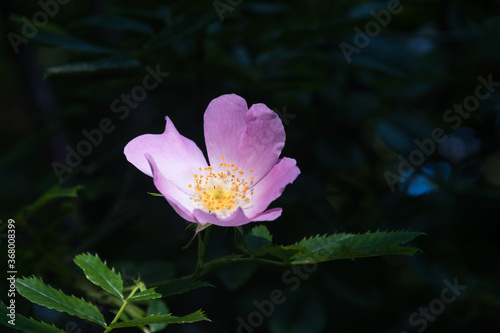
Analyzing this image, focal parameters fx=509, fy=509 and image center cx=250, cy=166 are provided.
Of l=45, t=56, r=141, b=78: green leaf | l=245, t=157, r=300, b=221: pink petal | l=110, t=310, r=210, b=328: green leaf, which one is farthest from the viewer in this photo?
l=45, t=56, r=141, b=78: green leaf

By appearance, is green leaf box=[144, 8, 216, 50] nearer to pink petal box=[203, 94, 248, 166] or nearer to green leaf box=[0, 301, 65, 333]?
pink petal box=[203, 94, 248, 166]

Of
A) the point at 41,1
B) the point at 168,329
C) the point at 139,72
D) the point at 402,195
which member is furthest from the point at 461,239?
the point at 41,1

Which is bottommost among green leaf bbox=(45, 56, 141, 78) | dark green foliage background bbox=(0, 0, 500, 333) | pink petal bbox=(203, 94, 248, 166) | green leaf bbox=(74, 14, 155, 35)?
dark green foliage background bbox=(0, 0, 500, 333)

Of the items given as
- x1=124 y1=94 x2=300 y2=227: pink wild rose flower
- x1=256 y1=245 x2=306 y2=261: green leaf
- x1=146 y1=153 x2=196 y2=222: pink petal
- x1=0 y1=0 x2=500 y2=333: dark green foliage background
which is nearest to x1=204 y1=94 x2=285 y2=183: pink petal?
x1=124 y1=94 x2=300 y2=227: pink wild rose flower

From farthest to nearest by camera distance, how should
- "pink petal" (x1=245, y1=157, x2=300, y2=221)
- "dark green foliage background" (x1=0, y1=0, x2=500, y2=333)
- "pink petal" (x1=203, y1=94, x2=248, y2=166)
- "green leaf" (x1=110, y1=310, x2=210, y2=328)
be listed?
"dark green foliage background" (x1=0, y1=0, x2=500, y2=333) < "pink petal" (x1=203, y1=94, x2=248, y2=166) < "pink petal" (x1=245, y1=157, x2=300, y2=221) < "green leaf" (x1=110, y1=310, x2=210, y2=328)

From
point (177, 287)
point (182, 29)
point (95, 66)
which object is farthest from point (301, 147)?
point (177, 287)

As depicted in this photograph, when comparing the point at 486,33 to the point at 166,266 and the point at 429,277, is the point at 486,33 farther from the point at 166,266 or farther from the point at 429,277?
the point at 166,266
